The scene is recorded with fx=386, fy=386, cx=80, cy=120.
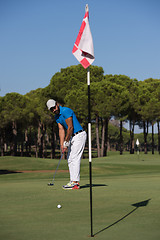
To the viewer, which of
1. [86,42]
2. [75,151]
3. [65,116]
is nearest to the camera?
[86,42]

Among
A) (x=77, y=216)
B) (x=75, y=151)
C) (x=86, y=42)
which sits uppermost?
(x=86, y=42)

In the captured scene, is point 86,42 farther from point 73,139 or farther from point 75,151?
point 75,151

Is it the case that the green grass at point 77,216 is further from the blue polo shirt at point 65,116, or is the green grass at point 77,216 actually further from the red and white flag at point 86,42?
the red and white flag at point 86,42

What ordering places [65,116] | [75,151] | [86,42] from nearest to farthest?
[86,42] < [65,116] < [75,151]

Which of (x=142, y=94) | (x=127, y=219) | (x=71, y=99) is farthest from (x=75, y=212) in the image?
(x=142, y=94)

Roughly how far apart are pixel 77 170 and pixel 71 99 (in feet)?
141

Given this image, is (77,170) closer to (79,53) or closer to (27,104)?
(79,53)

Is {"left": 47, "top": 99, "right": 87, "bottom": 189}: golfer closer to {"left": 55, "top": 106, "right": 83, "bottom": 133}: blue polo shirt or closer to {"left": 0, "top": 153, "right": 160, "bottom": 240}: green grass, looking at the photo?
{"left": 55, "top": 106, "right": 83, "bottom": 133}: blue polo shirt

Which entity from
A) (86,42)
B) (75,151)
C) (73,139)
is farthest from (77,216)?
(73,139)

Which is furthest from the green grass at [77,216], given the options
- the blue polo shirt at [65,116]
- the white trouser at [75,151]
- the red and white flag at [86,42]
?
the red and white flag at [86,42]

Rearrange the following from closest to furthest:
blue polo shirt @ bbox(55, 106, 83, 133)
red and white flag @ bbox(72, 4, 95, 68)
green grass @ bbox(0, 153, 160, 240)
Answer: green grass @ bbox(0, 153, 160, 240) < red and white flag @ bbox(72, 4, 95, 68) < blue polo shirt @ bbox(55, 106, 83, 133)

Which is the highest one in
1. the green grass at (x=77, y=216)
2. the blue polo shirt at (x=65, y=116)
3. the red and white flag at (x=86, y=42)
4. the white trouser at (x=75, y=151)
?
the red and white flag at (x=86, y=42)

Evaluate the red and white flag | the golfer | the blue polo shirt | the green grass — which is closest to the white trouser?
the golfer

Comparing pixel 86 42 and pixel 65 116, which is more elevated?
pixel 86 42
